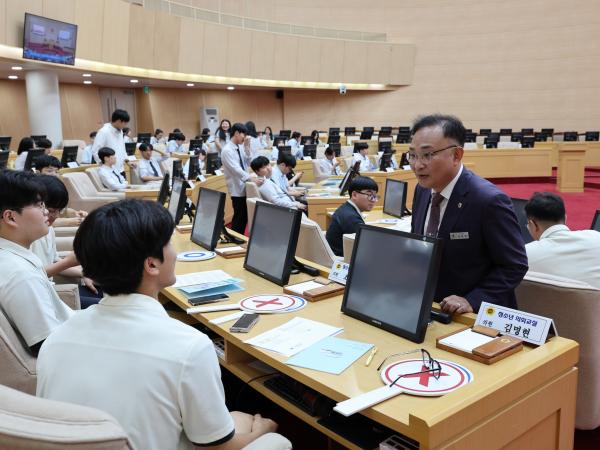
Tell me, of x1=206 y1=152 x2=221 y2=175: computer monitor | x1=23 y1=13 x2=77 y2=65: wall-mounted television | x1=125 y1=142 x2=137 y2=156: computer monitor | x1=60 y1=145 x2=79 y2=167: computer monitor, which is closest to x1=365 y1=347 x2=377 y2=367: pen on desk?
x1=206 y1=152 x2=221 y2=175: computer monitor

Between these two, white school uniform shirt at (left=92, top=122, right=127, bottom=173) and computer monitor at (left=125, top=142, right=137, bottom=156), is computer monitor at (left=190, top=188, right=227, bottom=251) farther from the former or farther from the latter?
computer monitor at (left=125, top=142, right=137, bottom=156)

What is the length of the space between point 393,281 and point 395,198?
11.3ft

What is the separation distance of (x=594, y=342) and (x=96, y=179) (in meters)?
6.20

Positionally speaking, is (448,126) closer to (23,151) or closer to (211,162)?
(211,162)

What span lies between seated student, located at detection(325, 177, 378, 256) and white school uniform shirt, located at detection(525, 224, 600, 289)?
134cm

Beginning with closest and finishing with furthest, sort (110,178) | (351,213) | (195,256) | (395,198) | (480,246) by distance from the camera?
(480,246)
(195,256)
(351,213)
(395,198)
(110,178)

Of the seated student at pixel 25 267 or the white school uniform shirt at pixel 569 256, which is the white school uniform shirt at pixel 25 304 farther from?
the white school uniform shirt at pixel 569 256

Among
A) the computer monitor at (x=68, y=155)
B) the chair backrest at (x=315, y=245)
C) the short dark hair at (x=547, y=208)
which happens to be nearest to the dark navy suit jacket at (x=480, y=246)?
the short dark hair at (x=547, y=208)

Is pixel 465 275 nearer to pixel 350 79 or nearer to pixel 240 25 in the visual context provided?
pixel 240 25

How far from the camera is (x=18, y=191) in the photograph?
6.83ft

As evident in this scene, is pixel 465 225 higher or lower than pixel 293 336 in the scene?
higher

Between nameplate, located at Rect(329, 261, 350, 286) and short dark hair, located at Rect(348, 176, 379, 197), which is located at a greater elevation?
short dark hair, located at Rect(348, 176, 379, 197)

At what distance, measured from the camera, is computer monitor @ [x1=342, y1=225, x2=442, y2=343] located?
1.76 meters

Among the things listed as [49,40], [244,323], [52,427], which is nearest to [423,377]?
[244,323]
